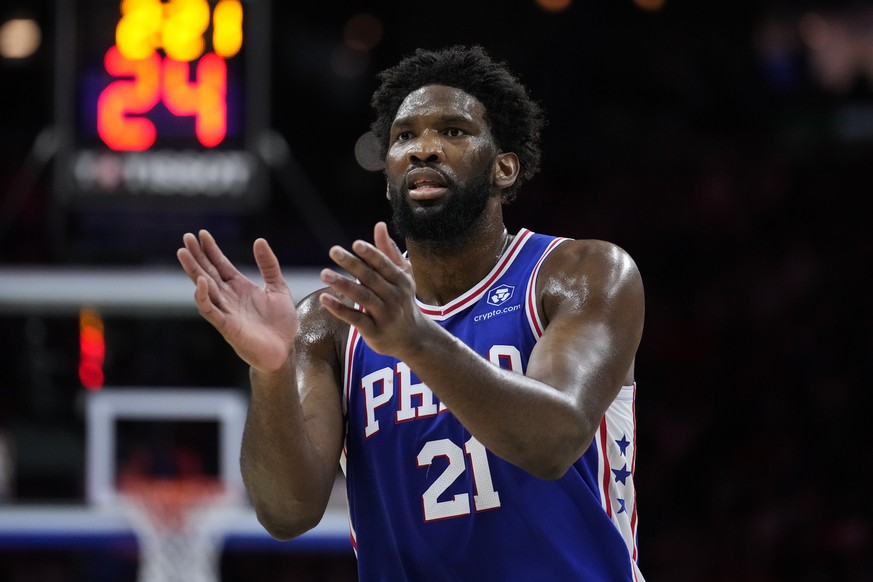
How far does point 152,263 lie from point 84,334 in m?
1.39

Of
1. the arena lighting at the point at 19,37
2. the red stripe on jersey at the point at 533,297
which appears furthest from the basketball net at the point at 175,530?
the arena lighting at the point at 19,37

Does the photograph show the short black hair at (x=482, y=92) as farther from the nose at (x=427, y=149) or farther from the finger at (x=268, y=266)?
the finger at (x=268, y=266)

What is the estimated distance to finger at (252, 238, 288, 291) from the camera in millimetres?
3180

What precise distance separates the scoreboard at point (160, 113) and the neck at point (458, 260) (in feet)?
12.7

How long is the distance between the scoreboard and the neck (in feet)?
12.7

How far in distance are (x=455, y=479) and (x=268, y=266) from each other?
0.77 metres

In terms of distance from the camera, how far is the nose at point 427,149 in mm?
3592

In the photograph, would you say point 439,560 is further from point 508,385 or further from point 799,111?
point 799,111

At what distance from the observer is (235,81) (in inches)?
296

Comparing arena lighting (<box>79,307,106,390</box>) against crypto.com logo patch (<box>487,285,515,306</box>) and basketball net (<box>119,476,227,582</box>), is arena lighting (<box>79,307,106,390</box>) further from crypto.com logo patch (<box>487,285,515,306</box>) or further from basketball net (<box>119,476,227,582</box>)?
crypto.com logo patch (<box>487,285,515,306</box>)

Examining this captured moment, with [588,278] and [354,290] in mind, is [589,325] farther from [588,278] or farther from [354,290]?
[354,290]

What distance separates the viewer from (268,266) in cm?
323

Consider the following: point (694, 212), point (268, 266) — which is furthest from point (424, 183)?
point (694, 212)

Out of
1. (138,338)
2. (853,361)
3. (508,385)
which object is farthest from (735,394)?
(508,385)
